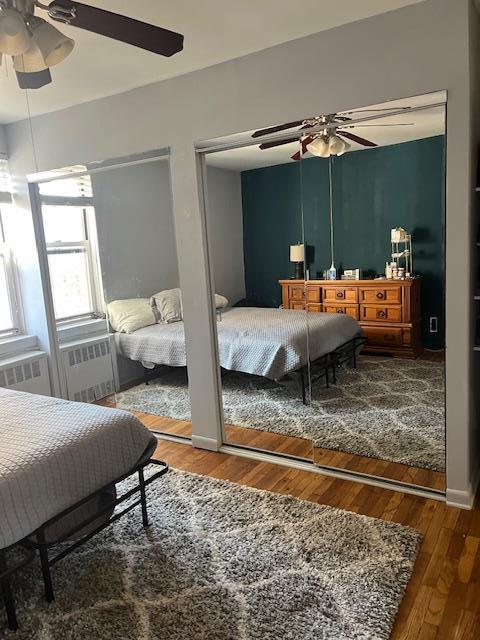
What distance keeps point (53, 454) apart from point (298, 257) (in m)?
1.77

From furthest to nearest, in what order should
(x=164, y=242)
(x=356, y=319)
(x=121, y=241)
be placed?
(x=121, y=241) < (x=164, y=242) < (x=356, y=319)

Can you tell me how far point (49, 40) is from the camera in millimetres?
1674

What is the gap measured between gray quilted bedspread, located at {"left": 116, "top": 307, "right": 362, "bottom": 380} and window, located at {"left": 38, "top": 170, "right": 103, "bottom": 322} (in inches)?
33.9

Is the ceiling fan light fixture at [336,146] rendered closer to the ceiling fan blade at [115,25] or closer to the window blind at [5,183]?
the ceiling fan blade at [115,25]

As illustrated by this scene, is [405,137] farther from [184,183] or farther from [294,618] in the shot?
[294,618]

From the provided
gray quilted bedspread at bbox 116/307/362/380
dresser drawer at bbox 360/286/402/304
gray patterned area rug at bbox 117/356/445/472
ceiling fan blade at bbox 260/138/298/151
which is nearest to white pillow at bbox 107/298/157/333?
gray quilted bedspread at bbox 116/307/362/380

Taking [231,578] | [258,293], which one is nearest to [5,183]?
[258,293]

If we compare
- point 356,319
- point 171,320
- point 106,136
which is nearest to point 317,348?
point 356,319

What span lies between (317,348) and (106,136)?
2049 mm

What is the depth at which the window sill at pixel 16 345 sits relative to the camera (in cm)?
398

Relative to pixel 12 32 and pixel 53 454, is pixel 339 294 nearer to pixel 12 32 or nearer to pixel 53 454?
pixel 53 454

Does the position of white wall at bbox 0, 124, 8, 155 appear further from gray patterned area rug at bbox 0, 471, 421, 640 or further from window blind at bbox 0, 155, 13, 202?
gray patterned area rug at bbox 0, 471, 421, 640

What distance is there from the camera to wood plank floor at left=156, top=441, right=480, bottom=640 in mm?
1809

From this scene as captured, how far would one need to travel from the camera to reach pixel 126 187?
3.51 metres
